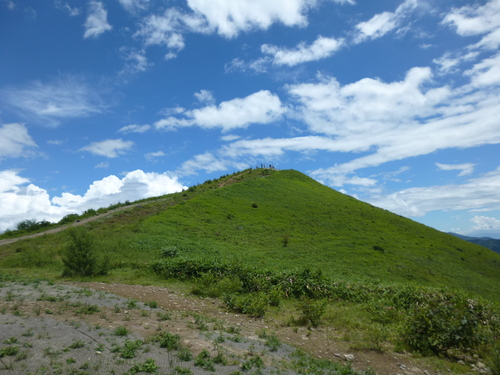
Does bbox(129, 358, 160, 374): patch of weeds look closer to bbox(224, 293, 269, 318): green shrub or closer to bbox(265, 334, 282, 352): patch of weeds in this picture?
bbox(265, 334, 282, 352): patch of weeds

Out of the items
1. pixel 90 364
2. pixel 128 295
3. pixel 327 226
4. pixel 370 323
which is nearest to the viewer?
pixel 90 364

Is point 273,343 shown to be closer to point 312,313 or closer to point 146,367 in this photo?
point 312,313

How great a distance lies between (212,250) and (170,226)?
6.48 metres

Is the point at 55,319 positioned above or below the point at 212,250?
below

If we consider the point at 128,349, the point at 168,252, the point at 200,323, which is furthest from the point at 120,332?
the point at 168,252

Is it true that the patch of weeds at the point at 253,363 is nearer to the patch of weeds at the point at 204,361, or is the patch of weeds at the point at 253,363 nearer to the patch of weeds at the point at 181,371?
the patch of weeds at the point at 204,361

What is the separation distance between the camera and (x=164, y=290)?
13.4m

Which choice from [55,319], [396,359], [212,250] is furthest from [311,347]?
[212,250]

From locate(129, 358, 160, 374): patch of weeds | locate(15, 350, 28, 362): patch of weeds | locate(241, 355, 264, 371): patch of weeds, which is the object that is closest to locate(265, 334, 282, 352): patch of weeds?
locate(241, 355, 264, 371): patch of weeds

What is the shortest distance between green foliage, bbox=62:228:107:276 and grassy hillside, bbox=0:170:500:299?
2294 millimetres

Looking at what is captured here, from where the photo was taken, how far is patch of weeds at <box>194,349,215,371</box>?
5.95 m

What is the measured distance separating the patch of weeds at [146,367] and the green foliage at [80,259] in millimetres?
12026

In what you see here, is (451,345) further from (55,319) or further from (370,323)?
(55,319)

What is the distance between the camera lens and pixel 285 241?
29234 millimetres
